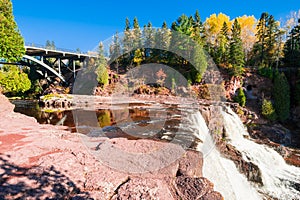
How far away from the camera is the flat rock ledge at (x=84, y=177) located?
10.1ft

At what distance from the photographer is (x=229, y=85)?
26.7 meters

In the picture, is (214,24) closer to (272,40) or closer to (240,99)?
(272,40)

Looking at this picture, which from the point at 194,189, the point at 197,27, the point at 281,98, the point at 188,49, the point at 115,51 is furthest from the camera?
the point at 115,51

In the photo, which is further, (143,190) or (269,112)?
(269,112)

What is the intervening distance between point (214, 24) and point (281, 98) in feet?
82.3

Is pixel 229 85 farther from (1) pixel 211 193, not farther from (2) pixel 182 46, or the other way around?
A: (1) pixel 211 193

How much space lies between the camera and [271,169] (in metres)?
9.37

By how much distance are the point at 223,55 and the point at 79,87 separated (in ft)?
94.5


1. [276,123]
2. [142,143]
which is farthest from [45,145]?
[276,123]

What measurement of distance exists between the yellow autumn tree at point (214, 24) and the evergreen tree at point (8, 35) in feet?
115

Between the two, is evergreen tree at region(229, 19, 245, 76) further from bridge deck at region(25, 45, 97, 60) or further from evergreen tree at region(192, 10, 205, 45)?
bridge deck at region(25, 45, 97, 60)

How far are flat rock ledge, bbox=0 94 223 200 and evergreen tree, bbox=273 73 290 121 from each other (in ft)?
72.3

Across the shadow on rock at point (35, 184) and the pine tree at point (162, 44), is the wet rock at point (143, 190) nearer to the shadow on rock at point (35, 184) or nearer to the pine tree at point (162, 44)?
the shadow on rock at point (35, 184)

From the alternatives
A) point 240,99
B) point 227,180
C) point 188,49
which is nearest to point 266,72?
point 240,99
